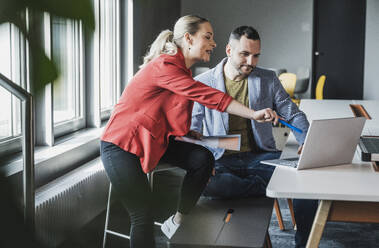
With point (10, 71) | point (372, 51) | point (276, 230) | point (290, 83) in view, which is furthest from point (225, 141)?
point (372, 51)

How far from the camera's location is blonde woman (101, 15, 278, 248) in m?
2.17

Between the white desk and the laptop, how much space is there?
0.03 m

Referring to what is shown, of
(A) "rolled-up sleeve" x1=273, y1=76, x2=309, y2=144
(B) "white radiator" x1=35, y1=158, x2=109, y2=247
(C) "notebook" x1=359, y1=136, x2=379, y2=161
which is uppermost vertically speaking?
(A) "rolled-up sleeve" x1=273, y1=76, x2=309, y2=144

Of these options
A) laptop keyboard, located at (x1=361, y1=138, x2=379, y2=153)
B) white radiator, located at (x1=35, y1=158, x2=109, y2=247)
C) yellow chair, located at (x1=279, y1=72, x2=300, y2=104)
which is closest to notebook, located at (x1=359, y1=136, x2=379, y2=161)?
laptop keyboard, located at (x1=361, y1=138, x2=379, y2=153)

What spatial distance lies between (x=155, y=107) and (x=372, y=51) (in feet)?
26.2

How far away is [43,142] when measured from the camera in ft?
10.4

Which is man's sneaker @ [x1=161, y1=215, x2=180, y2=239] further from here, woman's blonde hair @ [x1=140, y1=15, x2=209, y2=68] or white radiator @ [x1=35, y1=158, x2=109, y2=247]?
woman's blonde hair @ [x1=140, y1=15, x2=209, y2=68]

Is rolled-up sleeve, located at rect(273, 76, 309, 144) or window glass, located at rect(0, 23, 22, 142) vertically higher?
window glass, located at rect(0, 23, 22, 142)

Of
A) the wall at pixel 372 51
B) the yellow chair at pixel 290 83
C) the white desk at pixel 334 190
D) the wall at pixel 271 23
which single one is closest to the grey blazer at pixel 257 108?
the white desk at pixel 334 190

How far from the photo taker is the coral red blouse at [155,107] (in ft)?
7.18

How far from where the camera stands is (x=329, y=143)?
1.91 metres

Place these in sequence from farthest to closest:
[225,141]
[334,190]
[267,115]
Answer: [225,141] → [267,115] → [334,190]

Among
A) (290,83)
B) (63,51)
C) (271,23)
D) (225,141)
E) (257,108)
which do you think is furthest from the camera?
(271,23)

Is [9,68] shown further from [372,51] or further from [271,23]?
[372,51]
